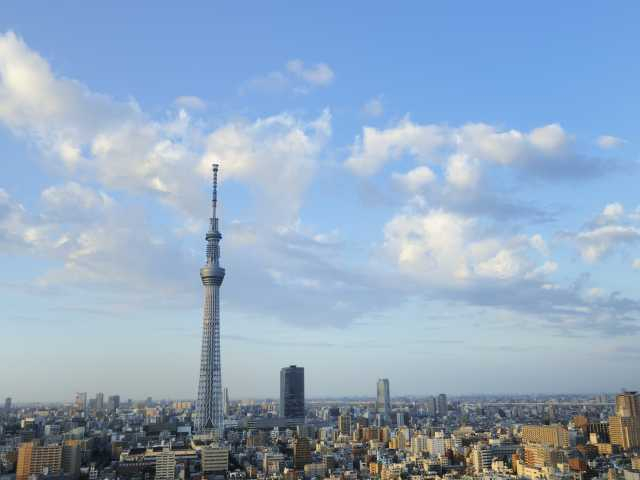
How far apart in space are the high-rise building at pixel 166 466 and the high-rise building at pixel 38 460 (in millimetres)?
6409

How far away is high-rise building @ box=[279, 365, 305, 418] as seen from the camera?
99875 millimetres

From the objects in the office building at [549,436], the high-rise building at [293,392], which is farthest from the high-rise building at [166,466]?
the high-rise building at [293,392]

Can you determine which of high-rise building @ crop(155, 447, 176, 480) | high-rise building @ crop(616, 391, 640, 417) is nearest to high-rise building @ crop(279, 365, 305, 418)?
high-rise building @ crop(616, 391, 640, 417)

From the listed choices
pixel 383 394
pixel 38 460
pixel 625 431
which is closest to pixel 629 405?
pixel 625 431

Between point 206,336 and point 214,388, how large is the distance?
5.28 meters

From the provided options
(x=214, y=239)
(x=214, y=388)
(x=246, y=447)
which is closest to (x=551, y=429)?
(x=246, y=447)

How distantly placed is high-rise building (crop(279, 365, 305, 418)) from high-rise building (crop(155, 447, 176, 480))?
2342 inches

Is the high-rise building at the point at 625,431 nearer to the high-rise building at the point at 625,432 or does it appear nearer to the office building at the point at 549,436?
the high-rise building at the point at 625,432

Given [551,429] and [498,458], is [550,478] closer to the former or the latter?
[498,458]

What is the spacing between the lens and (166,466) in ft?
131

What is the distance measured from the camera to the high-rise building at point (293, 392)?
9988 cm

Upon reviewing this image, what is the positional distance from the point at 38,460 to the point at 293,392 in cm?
6331

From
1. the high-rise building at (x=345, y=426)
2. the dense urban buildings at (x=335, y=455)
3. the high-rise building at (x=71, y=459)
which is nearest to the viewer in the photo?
the dense urban buildings at (x=335, y=455)

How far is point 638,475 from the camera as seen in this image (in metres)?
31.0
